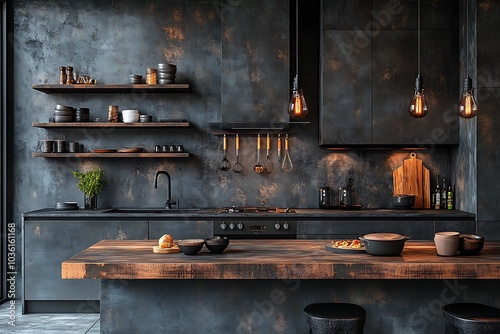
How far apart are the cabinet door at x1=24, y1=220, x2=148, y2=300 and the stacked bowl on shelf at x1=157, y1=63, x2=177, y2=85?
4.96 feet

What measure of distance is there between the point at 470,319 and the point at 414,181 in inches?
130

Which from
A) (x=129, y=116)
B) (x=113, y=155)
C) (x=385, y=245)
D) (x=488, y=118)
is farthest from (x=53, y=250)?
(x=488, y=118)

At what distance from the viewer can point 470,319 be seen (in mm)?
2852

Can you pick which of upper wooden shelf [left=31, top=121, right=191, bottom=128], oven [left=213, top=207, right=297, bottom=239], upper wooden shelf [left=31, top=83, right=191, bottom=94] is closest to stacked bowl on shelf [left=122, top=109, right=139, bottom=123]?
upper wooden shelf [left=31, top=121, right=191, bottom=128]

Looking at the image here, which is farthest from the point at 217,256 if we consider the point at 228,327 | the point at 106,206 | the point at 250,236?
the point at 106,206

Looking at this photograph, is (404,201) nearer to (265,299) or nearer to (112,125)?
(265,299)

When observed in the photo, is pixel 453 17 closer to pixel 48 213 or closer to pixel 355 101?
pixel 355 101

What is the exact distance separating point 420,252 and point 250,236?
2.21 m

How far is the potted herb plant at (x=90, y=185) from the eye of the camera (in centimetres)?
577

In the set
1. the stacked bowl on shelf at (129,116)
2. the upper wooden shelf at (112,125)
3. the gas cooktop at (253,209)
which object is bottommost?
the gas cooktop at (253,209)

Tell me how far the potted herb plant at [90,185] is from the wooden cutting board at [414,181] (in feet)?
10.2

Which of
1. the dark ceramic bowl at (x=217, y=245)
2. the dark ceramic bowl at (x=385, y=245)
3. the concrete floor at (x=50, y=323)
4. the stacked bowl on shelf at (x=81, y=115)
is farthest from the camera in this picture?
the stacked bowl on shelf at (x=81, y=115)

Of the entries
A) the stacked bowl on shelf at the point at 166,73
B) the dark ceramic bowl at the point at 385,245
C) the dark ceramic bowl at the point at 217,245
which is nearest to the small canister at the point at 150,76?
the stacked bowl on shelf at the point at 166,73

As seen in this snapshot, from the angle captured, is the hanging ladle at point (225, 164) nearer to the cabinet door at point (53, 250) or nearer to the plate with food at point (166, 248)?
the cabinet door at point (53, 250)
